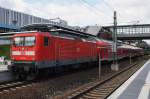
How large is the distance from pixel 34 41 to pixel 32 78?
2507 mm

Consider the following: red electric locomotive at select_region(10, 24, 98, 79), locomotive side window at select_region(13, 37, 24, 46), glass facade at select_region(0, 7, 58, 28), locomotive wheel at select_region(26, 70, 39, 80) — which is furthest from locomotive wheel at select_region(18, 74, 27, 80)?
glass facade at select_region(0, 7, 58, 28)

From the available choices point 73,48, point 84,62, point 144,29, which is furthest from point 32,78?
point 144,29

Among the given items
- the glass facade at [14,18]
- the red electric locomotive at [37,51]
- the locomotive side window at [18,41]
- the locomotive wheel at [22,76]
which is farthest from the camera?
→ the glass facade at [14,18]

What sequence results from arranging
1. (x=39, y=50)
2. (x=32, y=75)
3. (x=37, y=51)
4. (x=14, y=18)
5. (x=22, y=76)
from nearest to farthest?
(x=37, y=51)
(x=39, y=50)
(x=32, y=75)
(x=22, y=76)
(x=14, y=18)

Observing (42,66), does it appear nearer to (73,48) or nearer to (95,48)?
(73,48)

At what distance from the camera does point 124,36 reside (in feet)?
307

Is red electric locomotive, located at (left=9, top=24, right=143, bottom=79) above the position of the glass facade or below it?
below

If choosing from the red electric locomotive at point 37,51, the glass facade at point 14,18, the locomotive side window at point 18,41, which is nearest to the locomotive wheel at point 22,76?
the red electric locomotive at point 37,51

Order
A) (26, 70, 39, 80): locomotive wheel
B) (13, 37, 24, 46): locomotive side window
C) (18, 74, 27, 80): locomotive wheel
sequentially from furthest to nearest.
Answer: (18, 74, 27, 80): locomotive wheel
(13, 37, 24, 46): locomotive side window
(26, 70, 39, 80): locomotive wheel

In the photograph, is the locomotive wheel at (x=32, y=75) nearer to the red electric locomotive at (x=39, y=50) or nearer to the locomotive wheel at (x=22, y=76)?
the red electric locomotive at (x=39, y=50)

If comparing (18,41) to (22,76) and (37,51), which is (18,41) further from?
(22,76)

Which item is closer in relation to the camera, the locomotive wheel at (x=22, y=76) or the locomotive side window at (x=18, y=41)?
the locomotive side window at (x=18, y=41)

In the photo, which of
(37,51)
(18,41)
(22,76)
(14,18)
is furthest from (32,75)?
(14,18)

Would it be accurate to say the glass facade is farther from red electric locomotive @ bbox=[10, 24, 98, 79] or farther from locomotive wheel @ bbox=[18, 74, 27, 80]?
locomotive wheel @ bbox=[18, 74, 27, 80]
